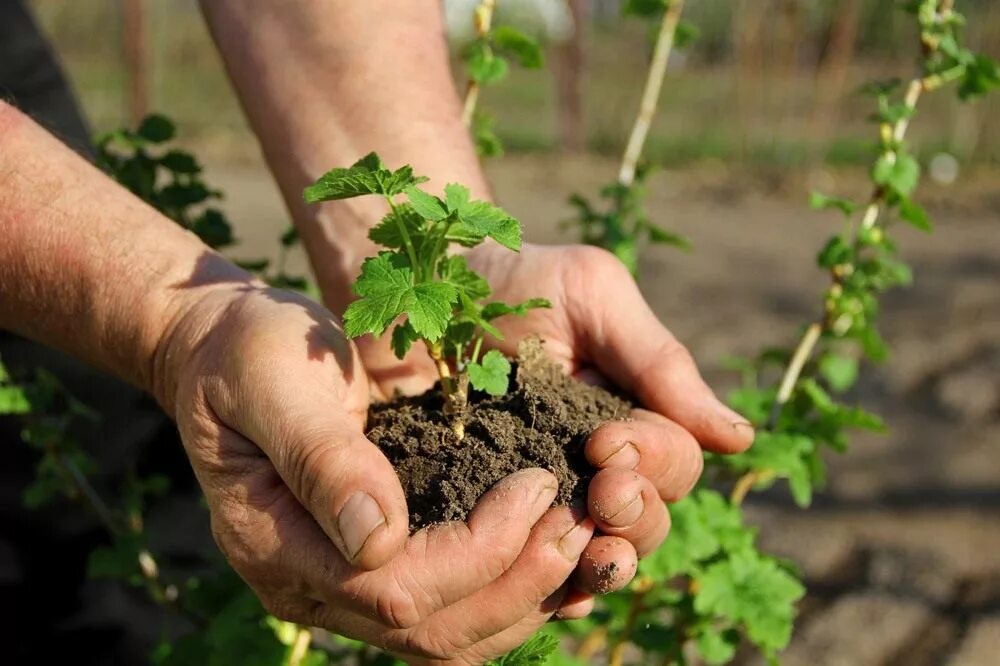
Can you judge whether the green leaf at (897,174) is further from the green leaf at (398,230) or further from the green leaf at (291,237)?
the green leaf at (291,237)

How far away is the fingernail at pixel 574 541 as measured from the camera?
1.64 meters

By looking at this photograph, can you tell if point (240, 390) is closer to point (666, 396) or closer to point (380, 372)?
point (380, 372)

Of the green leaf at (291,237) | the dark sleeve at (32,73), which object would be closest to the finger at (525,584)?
the green leaf at (291,237)

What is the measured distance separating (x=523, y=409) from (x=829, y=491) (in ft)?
9.86

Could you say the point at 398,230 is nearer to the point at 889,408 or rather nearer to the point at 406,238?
the point at 406,238

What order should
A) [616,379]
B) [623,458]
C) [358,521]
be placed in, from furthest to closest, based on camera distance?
[616,379], [623,458], [358,521]

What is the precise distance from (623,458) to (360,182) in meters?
0.58

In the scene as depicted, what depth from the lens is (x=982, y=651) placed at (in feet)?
11.6

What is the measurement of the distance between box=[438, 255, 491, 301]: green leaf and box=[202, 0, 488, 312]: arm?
0.51m

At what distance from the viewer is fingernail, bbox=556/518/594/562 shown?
64.7 inches

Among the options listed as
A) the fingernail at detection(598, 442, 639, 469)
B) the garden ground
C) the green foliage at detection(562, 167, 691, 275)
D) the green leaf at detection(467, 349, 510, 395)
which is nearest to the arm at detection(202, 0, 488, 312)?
the green foliage at detection(562, 167, 691, 275)

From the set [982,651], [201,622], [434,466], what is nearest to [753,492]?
[982,651]

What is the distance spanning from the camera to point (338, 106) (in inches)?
95.0

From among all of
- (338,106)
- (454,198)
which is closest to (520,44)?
(338,106)
